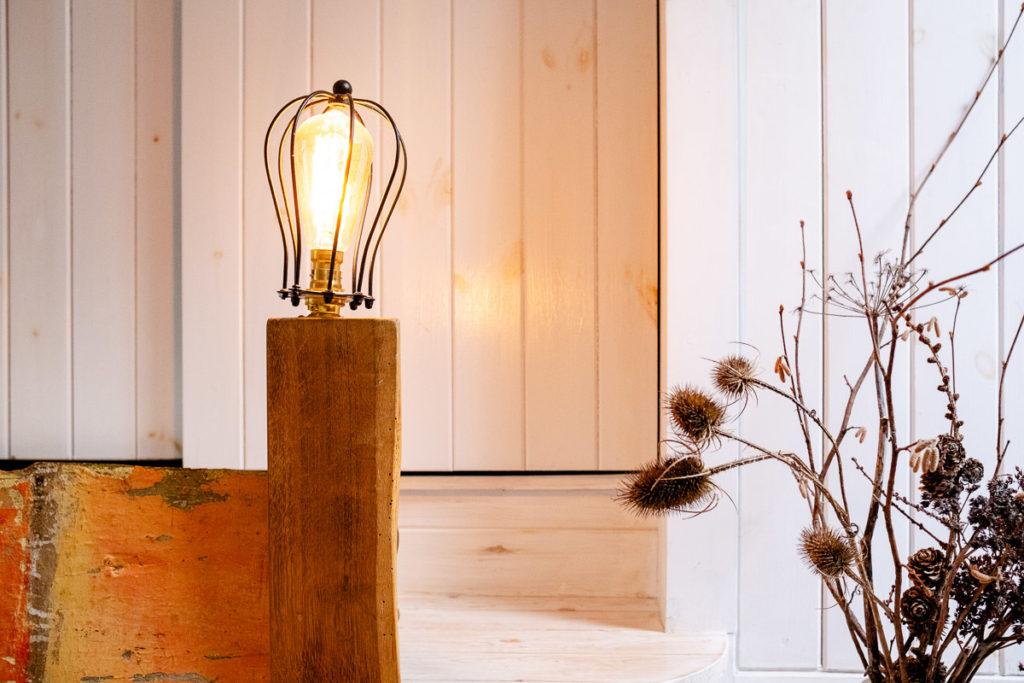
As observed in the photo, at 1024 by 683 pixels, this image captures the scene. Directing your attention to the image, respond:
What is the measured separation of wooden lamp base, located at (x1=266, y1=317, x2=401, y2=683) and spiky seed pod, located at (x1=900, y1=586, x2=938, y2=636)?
24.0 inches

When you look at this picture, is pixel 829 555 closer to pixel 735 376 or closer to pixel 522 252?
pixel 735 376

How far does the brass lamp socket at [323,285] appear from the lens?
632mm

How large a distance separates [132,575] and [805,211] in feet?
3.38

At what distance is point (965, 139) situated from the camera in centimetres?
96

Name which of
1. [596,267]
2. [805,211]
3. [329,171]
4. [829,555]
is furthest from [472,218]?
[829,555]

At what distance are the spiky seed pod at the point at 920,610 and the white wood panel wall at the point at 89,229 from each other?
1.20 metres

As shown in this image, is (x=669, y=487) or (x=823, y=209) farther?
(x=823, y=209)

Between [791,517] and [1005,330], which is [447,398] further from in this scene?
[1005,330]

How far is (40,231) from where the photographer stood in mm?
1139

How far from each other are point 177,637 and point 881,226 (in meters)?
1.11

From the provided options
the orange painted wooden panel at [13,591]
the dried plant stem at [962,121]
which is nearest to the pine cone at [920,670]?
the dried plant stem at [962,121]

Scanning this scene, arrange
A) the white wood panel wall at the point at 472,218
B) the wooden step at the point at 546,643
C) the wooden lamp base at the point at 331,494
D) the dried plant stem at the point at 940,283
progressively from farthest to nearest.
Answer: the white wood panel wall at the point at 472,218 < the wooden step at the point at 546,643 < the dried plant stem at the point at 940,283 < the wooden lamp base at the point at 331,494

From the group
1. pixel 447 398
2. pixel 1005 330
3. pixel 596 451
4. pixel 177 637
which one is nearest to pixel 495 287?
pixel 447 398

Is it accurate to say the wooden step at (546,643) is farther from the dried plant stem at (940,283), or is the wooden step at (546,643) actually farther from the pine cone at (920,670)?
the dried plant stem at (940,283)
